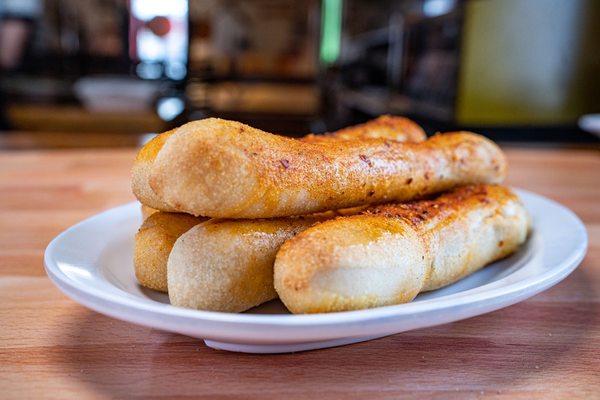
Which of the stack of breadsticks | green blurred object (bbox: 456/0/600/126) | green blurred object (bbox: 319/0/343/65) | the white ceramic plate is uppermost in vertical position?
green blurred object (bbox: 319/0/343/65)

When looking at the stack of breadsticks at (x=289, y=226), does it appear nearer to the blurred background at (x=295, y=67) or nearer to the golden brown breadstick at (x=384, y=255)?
the golden brown breadstick at (x=384, y=255)

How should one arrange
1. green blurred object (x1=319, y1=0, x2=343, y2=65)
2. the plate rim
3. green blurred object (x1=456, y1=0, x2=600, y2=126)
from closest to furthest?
1. the plate rim
2. green blurred object (x1=456, y1=0, x2=600, y2=126)
3. green blurred object (x1=319, y1=0, x2=343, y2=65)

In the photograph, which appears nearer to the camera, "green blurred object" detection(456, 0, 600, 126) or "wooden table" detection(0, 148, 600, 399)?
"wooden table" detection(0, 148, 600, 399)

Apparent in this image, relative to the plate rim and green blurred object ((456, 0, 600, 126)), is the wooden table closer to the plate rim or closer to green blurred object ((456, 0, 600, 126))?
the plate rim

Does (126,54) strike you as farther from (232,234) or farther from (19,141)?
(232,234)

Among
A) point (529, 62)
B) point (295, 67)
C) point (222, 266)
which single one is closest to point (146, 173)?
point (222, 266)

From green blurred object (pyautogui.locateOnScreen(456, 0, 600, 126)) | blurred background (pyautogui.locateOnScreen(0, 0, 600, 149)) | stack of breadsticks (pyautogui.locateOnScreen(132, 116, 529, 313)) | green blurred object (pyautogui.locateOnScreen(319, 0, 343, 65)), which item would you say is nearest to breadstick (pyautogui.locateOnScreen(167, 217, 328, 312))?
stack of breadsticks (pyautogui.locateOnScreen(132, 116, 529, 313))
